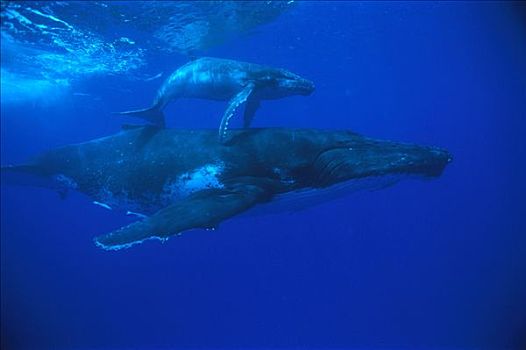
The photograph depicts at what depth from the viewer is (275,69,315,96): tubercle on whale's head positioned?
10680 millimetres

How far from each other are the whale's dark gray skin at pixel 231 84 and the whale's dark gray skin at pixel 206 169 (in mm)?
→ 2228

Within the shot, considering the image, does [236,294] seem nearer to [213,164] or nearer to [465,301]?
[465,301]

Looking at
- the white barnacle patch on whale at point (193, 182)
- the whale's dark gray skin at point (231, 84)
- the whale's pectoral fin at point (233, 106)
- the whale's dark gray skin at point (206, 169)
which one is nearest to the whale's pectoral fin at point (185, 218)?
the whale's dark gray skin at point (206, 169)

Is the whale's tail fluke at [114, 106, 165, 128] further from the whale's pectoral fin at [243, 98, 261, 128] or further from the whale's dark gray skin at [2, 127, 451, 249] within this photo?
the whale's pectoral fin at [243, 98, 261, 128]

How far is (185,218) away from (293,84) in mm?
6913

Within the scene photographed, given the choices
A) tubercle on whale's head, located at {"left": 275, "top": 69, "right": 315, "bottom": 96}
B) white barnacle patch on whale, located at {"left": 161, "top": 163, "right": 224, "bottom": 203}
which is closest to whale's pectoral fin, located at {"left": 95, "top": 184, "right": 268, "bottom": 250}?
white barnacle patch on whale, located at {"left": 161, "top": 163, "right": 224, "bottom": 203}

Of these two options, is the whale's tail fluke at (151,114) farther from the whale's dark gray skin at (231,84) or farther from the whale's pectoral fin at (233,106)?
the whale's pectoral fin at (233,106)

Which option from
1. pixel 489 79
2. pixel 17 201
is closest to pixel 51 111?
pixel 17 201

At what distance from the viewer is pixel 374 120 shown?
187 feet

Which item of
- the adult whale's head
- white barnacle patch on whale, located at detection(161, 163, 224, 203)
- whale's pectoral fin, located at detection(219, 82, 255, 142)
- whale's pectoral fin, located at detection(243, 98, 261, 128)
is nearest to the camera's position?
the adult whale's head

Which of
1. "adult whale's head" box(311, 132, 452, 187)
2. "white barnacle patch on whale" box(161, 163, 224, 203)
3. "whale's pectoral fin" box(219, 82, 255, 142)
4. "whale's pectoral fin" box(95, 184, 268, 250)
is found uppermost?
"whale's pectoral fin" box(219, 82, 255, 142)

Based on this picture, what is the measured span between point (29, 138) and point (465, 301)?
197ft

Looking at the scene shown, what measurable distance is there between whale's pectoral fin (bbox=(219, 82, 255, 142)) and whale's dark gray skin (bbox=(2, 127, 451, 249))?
0.77 ft

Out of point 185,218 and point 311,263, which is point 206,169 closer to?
point 185,218
